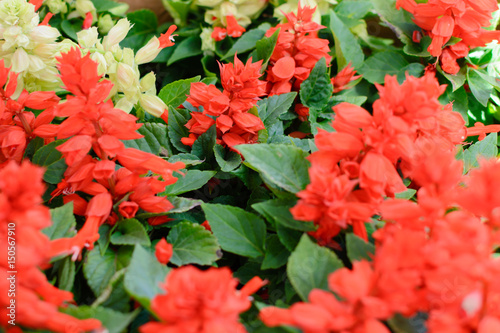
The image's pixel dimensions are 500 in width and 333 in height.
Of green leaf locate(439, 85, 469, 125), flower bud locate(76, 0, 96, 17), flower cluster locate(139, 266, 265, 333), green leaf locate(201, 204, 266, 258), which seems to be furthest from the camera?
flower bud locate(76, 0, 96, 17)

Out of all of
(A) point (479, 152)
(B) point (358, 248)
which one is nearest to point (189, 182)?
(B) point (358, 248)

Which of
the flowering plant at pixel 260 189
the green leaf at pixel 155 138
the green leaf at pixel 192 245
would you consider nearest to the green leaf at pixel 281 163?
the flowering plant at pixel 260 189

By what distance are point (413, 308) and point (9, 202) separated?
1.13 ft

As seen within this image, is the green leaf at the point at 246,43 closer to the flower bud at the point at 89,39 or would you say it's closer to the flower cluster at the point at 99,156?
the flower bud at the point at 89,39

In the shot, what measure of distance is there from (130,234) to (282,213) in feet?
0.59

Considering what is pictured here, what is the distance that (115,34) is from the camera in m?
0.71

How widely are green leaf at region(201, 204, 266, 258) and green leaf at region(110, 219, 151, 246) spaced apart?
0.26ft

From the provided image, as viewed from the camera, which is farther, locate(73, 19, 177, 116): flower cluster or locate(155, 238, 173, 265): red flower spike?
locate(73, 19, 177, 116): flower cluster

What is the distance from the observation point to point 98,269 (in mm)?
495

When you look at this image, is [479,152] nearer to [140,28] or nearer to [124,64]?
[124,64]

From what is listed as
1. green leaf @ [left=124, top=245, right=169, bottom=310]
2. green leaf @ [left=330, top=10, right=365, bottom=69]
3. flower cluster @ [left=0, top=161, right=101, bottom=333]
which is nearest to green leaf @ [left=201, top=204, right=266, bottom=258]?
green leaf @ [left=124, top=245, right=169, bottom=310]

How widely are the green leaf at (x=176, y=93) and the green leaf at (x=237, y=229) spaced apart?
292mm

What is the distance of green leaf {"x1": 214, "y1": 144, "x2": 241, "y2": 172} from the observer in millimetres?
636

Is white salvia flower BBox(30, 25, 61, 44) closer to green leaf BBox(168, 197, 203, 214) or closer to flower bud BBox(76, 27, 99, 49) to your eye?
flower bud BBox(76, 27, 99, 49)
